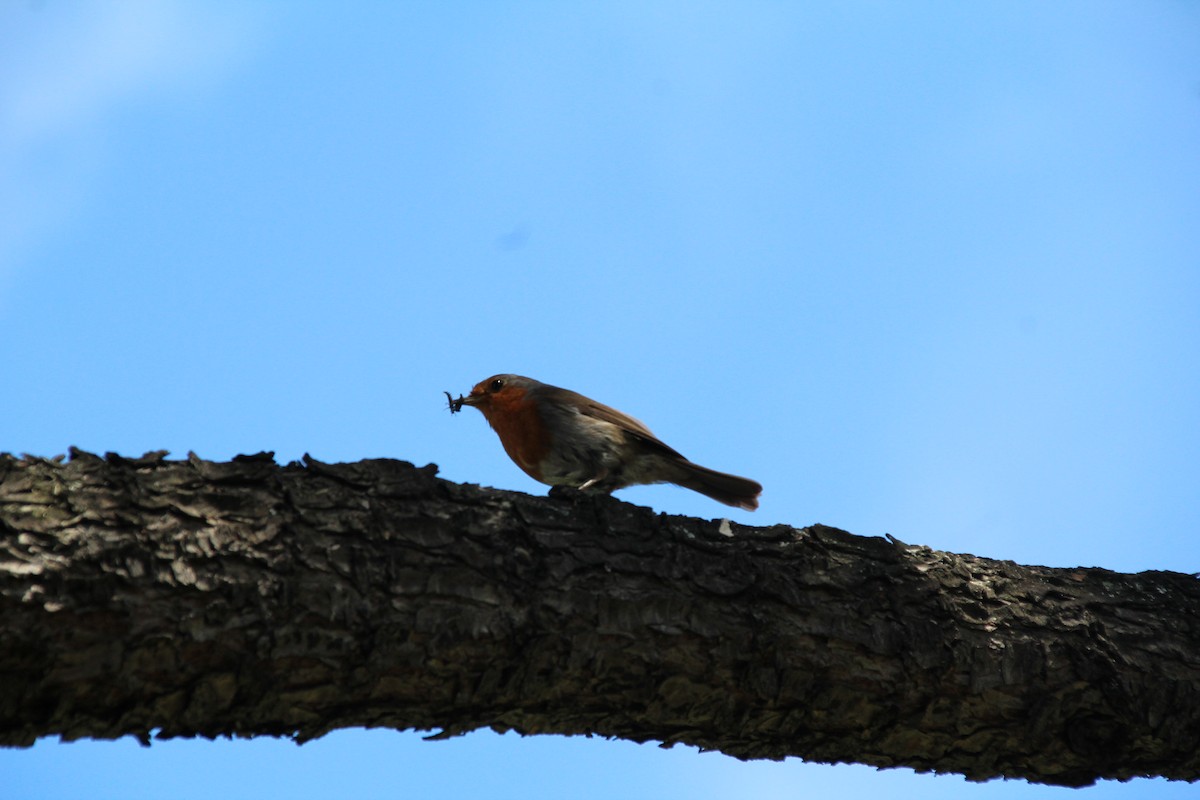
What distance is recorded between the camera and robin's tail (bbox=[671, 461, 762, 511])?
594 cm

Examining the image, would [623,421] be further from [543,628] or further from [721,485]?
[543,628]

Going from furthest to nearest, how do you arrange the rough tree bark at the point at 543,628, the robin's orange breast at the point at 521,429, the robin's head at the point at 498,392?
the robin's head at the point at 498,392 → the robin's orange breast at the point at 521,429 → the rough tree bark at the point at 543,628

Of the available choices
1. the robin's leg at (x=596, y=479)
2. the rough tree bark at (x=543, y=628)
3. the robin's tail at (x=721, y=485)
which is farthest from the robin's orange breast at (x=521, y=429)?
the rough tree bark at (x=543, y=628)

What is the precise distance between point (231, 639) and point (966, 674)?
2463 millimetres

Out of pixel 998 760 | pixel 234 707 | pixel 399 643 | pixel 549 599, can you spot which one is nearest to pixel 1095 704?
pixel 998 760

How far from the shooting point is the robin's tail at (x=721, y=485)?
5.94 meters

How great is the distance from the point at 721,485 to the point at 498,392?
5.50 ft

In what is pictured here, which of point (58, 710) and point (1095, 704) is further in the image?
point (1095, 704)

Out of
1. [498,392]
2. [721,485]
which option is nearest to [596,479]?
[721,485]

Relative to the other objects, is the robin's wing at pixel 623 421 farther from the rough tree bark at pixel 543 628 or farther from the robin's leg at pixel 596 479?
the rough tree bark at pixel 543 628

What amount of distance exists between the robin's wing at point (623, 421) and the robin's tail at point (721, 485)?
0.12m

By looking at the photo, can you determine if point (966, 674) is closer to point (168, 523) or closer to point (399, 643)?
point (399, 643)

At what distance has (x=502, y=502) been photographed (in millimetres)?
3490

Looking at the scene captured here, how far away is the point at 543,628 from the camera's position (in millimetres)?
3180
